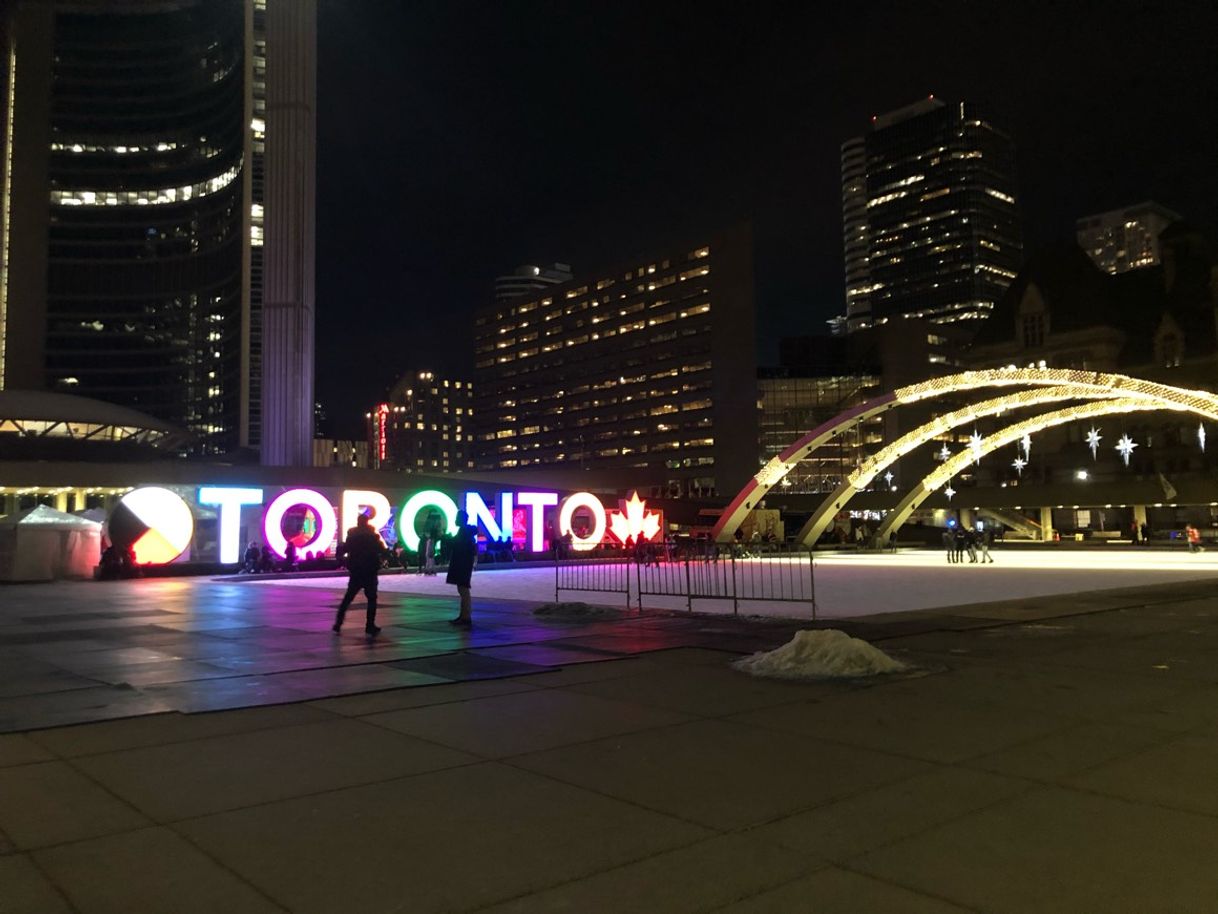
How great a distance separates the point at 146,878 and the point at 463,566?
11498 millimetres

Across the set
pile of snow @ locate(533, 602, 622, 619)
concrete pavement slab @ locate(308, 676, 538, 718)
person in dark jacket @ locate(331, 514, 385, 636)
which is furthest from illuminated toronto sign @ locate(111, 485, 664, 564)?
concrete pavement slab @ locate(308, 676, 538, 718)

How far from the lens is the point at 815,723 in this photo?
766 cm

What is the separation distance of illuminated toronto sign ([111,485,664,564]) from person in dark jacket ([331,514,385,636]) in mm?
13511

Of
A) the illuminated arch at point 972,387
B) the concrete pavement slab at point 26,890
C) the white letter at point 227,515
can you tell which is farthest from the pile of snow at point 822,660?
the illuminated arch at point 972,387

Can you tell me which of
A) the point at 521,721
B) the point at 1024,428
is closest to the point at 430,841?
the point at 521,721

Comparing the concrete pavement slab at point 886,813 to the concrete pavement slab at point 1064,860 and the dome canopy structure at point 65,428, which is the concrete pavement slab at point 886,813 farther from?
the dome canopy structure at point 65,428

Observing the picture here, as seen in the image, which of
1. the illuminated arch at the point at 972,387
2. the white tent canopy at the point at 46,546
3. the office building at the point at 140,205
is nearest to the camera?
the white tent canopy at the point at 46,546

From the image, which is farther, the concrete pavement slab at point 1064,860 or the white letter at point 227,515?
the white letter at point 227,515

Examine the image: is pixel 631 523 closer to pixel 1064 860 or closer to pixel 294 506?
pixel 294 506

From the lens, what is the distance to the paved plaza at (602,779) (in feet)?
13.9

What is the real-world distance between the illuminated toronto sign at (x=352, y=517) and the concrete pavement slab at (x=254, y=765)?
21.1 meters

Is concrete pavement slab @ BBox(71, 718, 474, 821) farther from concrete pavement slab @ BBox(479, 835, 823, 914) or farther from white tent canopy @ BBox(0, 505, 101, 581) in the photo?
white tent canopy @ BBox(0, 505, 101, 581)

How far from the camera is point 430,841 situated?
4801 millimetres

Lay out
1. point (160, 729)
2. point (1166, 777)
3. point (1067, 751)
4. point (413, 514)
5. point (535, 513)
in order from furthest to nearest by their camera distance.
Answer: point (535, 513), point (413, 514), point (160, 729), point (1067, 751), point (1166, 777)
